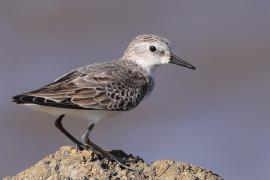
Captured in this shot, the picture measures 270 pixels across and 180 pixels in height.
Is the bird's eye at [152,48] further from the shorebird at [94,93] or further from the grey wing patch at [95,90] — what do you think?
the grey wing patch at [95,90]

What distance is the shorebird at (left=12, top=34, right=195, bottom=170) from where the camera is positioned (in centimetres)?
1112

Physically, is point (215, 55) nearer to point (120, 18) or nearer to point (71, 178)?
point (120, 18)

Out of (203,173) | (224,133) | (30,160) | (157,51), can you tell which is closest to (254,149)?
(224,133)

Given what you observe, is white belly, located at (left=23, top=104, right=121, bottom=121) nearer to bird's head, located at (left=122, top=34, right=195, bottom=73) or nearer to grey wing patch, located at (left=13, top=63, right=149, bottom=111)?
grey wing patch, located at (left=13, top=63, right=149, bottom=111)

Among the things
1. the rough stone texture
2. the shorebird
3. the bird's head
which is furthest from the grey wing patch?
the rough stone texture

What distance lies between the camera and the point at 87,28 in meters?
23.3

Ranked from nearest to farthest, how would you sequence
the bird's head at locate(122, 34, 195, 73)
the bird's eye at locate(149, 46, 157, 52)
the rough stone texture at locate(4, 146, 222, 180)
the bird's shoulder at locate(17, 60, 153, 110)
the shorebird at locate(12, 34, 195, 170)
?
the rough stone texture at locate(4, 146, 222, 180), the shorebird at locate(12, 34, 195, 170), the bird's shoulder at locate(17, 60, 153, 110), the bird's head at locate(122, 34, 195, 73), the bird's eye at locate(149, 46, 157, 52)

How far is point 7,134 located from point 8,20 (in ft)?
17.8

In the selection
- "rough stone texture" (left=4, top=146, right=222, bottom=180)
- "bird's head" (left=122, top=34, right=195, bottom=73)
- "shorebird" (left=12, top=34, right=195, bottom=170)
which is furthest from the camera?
"bird's head" (left=122, top=34, right=195, bottom=73)

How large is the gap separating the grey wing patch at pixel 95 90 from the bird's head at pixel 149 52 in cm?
56

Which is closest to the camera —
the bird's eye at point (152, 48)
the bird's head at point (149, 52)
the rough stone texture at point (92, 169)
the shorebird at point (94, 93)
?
the rough stone texture at point (92, 169)

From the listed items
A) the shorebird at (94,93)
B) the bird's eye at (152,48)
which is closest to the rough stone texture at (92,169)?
the shorebird at (94,93)

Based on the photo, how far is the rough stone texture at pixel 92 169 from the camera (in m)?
10.1

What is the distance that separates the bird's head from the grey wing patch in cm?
56
